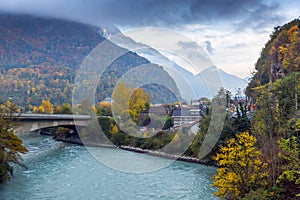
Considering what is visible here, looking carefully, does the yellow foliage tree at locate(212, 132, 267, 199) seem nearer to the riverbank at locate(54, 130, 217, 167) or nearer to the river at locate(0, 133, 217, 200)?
the river at locate(0, 133, 217, 200)

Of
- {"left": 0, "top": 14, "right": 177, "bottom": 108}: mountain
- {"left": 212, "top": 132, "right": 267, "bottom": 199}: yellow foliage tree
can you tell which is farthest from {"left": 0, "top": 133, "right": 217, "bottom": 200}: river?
{"left": 0, "top": 14, "right": 177, "bottom": 108}: mountain

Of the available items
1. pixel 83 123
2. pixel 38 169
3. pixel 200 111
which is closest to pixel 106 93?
pixel 83 123

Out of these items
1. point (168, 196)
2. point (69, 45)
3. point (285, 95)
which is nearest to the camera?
point (168, 196)

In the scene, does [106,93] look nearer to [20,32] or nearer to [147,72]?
[147,72]

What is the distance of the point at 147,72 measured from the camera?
25.0 m

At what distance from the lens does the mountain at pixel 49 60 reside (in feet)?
155

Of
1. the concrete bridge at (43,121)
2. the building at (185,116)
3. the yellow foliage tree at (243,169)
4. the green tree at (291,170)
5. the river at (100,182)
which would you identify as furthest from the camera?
the building at (185,116)

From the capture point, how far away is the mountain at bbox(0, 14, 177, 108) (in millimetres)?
47344

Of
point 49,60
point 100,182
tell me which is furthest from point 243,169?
point 49,60

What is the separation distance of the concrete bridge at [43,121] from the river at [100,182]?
2.48 meters

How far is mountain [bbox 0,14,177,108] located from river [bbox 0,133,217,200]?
26.9 feet

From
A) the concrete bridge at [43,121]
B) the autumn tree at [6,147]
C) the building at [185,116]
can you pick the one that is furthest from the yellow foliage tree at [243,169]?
the building at [185,116]

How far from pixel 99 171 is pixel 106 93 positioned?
26.3 metres

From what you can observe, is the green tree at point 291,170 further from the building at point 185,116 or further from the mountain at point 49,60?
the building at point 185,116
